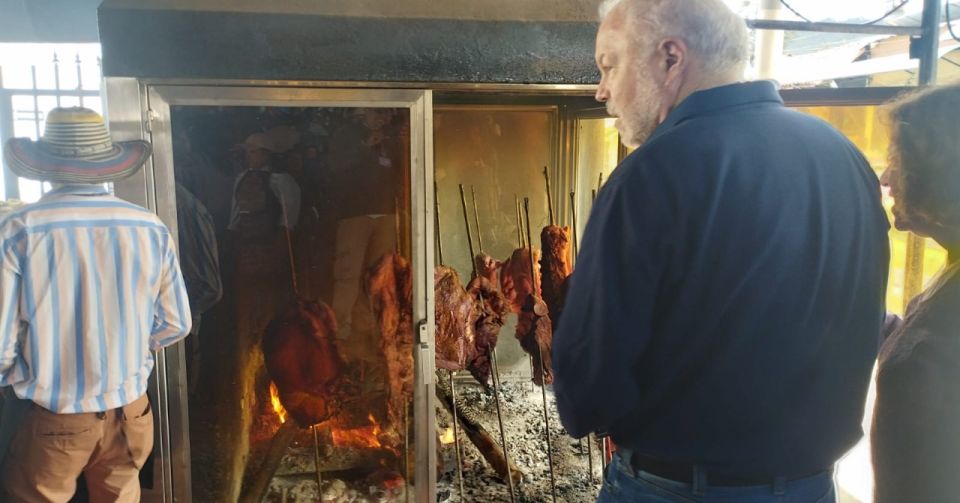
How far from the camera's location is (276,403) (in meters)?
3.20

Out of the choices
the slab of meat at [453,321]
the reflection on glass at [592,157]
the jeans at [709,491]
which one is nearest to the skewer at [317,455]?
the slab of meat at [453,321]

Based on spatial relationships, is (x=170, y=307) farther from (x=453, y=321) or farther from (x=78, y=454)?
(x=453, y=321)

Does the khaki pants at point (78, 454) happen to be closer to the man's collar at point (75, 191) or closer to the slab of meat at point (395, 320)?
the man's collar at point (75, 191)

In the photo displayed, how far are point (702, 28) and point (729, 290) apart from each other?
70 cm

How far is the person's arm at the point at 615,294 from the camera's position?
151 cm

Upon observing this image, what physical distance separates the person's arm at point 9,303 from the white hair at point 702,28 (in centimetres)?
251

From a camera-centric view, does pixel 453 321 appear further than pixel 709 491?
Yes

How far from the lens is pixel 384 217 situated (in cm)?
312

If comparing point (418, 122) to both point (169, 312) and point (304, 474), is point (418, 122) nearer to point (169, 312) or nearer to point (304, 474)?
point (169, 312)

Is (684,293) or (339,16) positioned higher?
(339,16)

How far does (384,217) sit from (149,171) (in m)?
1.06

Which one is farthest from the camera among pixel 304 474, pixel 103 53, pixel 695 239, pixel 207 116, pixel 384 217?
pixel 304 474

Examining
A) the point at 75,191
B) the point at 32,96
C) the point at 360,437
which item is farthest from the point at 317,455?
the point at 32,96

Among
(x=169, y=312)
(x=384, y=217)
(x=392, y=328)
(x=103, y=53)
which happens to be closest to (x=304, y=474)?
(x=392, y=328)
